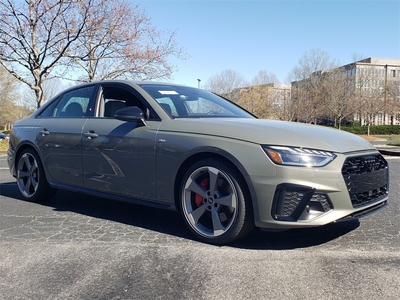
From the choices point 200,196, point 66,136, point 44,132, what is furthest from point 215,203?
point 44,132

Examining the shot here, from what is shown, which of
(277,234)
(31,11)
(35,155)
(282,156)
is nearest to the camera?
(282,156)

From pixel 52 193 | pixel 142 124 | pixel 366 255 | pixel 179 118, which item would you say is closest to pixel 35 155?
pixel 52 193

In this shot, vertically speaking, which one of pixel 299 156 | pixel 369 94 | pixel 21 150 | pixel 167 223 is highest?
pixel 369 94

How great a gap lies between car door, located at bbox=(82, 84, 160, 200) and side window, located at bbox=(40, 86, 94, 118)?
249 millimetres

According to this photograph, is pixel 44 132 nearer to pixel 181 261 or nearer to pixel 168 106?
pixel 168 106

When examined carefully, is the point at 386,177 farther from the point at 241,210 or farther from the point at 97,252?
the point at 97,252

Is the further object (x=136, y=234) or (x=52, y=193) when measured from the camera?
(x=52, y=193)

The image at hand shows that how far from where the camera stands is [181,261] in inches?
113

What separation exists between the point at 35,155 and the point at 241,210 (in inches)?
124

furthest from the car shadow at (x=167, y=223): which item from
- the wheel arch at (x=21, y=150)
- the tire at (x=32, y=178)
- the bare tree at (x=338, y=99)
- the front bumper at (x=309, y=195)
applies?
the bare tree at (x=338, y=99)

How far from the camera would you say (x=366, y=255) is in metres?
2.95

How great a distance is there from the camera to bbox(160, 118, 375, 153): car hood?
2.99 m

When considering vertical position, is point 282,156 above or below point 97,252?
above

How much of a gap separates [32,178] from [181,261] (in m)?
3.03
